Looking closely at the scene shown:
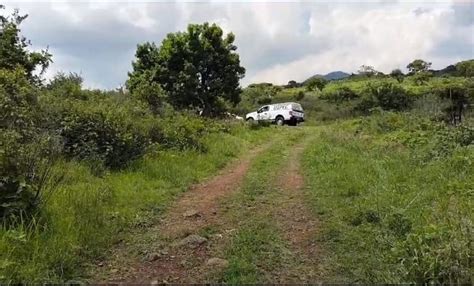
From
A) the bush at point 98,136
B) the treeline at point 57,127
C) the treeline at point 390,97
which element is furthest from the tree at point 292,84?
the bush at point 98,136

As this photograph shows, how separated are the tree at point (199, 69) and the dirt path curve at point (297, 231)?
17202 millimetres

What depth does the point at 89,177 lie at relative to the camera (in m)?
8.61

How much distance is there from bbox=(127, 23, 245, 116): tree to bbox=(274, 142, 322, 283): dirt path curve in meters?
17.2

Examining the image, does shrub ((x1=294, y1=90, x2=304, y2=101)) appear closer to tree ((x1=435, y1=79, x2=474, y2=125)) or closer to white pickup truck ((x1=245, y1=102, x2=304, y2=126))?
white pickup truck ((x1=245, y1=102, x2=304, y2=126))

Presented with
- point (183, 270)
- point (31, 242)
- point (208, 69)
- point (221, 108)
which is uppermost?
point (208, 69)

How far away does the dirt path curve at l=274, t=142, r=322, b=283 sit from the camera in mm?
5016

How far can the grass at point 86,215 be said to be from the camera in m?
4.91

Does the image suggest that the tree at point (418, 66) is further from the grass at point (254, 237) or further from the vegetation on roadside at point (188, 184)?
the grass at point (254, 237)

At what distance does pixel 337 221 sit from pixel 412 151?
19.1ft

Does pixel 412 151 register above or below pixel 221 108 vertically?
below

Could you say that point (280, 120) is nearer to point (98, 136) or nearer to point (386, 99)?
point (386, 99)

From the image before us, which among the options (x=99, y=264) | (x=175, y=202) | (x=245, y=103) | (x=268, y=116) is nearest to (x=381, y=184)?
(x=175, y=202)

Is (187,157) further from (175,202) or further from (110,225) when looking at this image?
(110,225)

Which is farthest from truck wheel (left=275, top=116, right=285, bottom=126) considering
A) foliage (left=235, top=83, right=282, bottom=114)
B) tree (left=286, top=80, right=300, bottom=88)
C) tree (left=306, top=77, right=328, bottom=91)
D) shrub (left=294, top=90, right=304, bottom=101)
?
tree (left=286, top=80, right=300, bottom=88)
